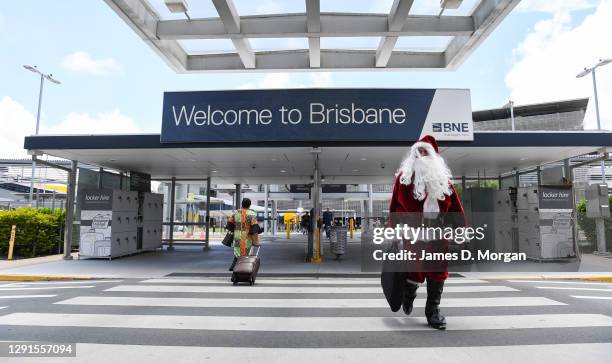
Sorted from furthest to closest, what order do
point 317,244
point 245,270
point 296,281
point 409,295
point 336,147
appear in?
point 317,244
point 336,147
point 296,281
point 245,270
point 409,295

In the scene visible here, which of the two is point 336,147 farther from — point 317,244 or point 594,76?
point 594,76

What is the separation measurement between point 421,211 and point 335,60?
8.65m

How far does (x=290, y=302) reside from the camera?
19.7ft

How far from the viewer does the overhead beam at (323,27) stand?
9398mm

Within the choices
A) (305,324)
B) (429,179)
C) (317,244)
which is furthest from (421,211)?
(317,244)

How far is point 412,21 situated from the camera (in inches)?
371

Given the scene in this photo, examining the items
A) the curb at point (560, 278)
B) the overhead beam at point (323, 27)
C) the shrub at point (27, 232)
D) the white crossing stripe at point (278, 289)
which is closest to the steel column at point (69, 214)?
the shrub at point (27, 232)

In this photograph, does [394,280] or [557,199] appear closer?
[394,280]

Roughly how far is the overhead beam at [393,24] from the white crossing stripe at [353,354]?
7.06m

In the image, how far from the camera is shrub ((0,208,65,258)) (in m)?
13.1

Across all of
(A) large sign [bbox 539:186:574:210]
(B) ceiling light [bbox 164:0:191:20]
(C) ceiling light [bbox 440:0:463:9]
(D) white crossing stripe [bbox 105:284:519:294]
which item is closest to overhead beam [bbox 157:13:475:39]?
(C) ceiling light [bbox 440:0:463:9]

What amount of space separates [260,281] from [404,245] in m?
4.73

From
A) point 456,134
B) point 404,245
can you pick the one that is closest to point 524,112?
point 456,134

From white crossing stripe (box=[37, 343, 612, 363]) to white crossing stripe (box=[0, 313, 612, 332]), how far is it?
69cm
